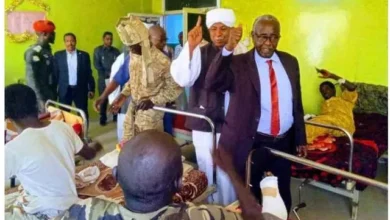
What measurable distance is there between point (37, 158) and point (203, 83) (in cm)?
103

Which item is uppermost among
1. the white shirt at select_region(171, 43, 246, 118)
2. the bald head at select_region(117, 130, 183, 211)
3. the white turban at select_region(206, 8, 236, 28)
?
the white turban at select_region(206, 8, 236, 28)

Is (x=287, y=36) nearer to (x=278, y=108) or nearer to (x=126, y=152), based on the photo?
(x=278, y=108)

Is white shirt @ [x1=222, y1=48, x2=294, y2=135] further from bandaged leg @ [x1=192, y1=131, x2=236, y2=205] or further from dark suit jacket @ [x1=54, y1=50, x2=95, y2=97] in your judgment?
dark suit jacket @ [x1=54, y1=50, x2=95, y2=97]

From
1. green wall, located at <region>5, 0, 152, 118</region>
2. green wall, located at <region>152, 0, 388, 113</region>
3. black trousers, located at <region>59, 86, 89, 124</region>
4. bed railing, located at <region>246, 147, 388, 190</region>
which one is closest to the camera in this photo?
bed railing, located at <region>246, 147, 388, 190</region>

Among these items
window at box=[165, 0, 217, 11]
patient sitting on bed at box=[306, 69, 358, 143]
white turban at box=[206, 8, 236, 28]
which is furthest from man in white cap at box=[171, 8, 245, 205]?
window at box=[165, 0, 217, 11]

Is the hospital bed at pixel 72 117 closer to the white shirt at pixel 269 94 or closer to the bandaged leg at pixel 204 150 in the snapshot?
the bandaged leg at pixel 204 150

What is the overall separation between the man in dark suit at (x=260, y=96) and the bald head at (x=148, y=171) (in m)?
0.95

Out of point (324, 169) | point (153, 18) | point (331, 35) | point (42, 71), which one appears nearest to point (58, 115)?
point (42, 71)

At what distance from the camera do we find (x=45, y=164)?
4.68 feet

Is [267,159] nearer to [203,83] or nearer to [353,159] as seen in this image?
[203,83]

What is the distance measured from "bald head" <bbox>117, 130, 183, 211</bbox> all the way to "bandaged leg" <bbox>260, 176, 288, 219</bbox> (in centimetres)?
33

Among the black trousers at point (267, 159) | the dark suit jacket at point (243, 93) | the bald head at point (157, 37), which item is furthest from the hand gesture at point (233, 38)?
the bald head at point (157, 37)

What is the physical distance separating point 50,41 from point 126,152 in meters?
2.66

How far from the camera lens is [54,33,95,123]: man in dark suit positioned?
3396 millimetres
